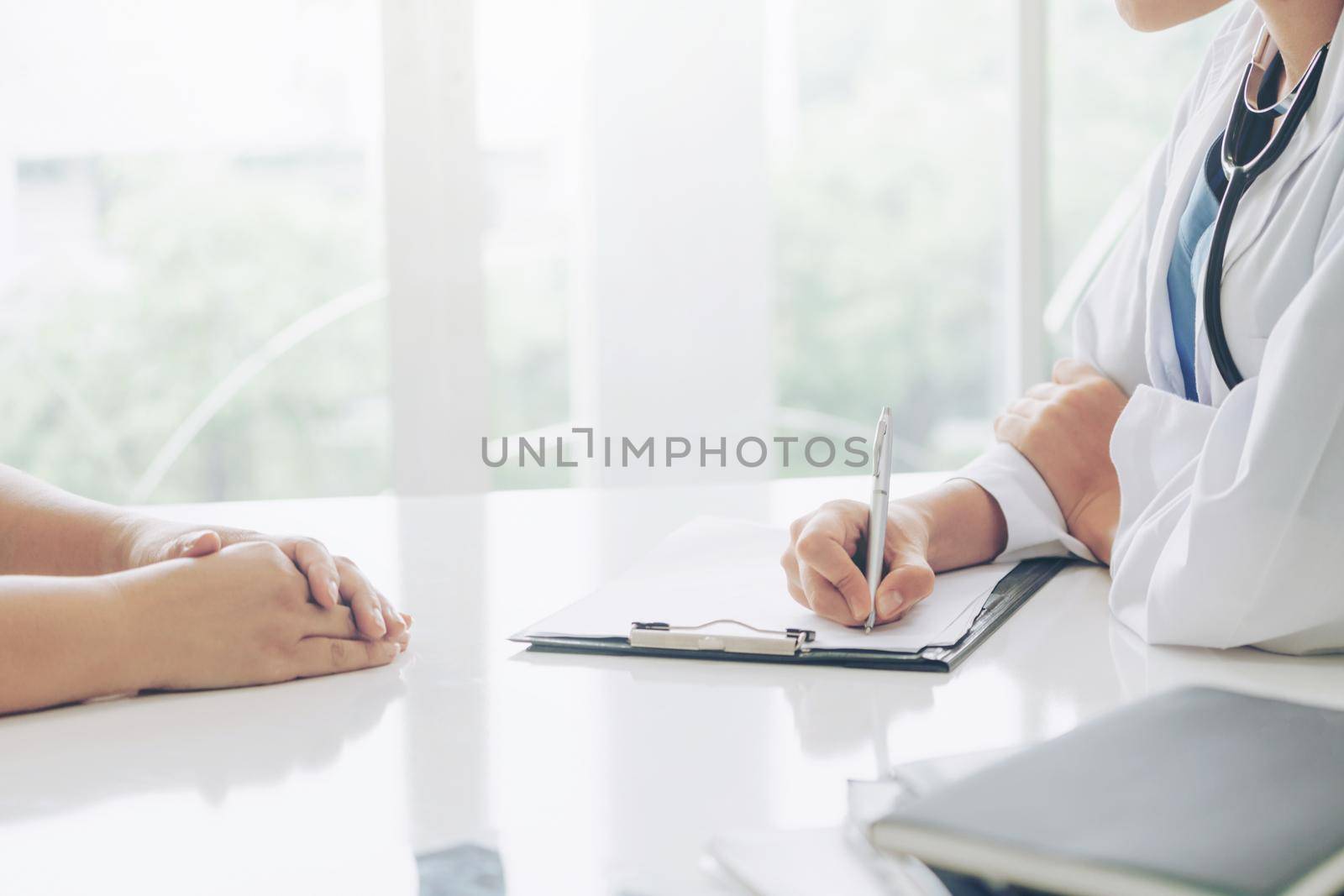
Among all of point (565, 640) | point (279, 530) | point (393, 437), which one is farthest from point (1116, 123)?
point (565, 640)

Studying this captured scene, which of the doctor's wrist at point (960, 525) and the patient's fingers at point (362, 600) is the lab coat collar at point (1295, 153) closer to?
the doctor's wrist at point (960, 525)

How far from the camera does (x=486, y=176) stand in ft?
11.6

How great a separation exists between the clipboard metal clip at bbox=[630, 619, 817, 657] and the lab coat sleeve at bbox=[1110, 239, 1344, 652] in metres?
0.25

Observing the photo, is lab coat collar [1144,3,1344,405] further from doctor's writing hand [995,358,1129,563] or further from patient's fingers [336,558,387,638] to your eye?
patient's fingers [336,558,387,638]

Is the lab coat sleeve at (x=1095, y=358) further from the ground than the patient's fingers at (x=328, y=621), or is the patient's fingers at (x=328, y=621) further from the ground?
the lab coat sleeve at (x=1095, y=358)

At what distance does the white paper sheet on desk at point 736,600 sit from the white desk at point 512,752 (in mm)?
39

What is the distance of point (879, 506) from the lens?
0.91 metres

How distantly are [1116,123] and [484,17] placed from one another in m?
1.97

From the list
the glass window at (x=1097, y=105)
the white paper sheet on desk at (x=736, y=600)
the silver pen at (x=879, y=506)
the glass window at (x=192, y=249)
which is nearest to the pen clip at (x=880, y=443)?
the silver pen at (x=879, y=506)

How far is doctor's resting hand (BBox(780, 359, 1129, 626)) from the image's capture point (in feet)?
2.96

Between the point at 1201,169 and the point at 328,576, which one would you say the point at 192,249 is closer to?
the point at 328,576

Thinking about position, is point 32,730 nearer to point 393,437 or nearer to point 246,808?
point 246,808

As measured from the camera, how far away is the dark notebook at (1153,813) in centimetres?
38

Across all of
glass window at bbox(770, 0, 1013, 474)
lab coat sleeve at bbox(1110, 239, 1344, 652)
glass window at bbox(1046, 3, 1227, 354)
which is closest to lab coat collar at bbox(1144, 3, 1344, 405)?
lab coat sleeve at bbox(1110, 239, 1344, 652)
